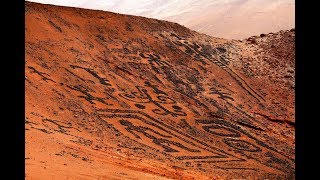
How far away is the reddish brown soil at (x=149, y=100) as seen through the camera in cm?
1044

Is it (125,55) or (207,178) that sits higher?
(125,55)

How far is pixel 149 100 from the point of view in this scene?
16.9 metres

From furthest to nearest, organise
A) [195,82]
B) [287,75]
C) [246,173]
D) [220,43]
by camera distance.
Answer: [220,43], [287,75], [195,82], [246,173]

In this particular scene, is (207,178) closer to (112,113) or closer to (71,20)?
(112,113)

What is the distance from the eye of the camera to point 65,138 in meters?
10.7

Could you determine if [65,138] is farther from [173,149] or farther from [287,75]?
[287,75]

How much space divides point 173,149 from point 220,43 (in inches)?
526

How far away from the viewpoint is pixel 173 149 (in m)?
13.5

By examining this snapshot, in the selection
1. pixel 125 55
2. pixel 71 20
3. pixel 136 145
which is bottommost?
pixel 136 145

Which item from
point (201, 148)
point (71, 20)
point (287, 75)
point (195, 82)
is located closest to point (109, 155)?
point (201, 148)

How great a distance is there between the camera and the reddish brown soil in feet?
34.3

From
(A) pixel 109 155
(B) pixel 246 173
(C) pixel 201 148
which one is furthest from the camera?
(C) pixel 201 148
